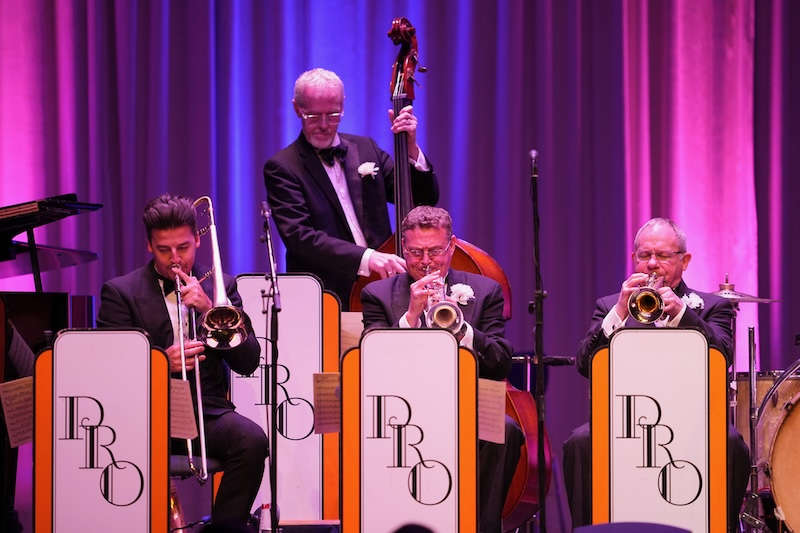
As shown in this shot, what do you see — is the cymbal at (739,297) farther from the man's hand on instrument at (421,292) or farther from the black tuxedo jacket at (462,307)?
the man's hand on instrument at (421,292)

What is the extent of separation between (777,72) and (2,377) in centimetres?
463

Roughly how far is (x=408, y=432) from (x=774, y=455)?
1.92m

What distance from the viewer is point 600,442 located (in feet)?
11.7

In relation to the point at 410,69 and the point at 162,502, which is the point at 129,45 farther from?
the point at 162,502

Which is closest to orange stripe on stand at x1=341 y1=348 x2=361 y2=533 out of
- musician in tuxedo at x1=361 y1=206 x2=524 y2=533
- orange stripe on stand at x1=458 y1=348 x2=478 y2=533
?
orange stripe on stand at x1=458 y1=348 x2=478 y2=533

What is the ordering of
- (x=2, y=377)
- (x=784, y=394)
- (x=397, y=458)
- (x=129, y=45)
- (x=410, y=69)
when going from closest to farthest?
(x=397, y=458) → (x=2, y=377) → (x=784, y=394) → (x=410, y=69) → (x=129, y=45)

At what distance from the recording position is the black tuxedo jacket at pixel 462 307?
13.8 ft

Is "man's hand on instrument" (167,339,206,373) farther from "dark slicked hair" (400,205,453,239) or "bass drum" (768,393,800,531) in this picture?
"bass drum" (768,393,800,531)

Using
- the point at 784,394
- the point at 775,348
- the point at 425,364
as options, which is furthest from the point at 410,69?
the point at 775,348

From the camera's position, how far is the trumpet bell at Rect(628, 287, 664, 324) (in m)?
3.97

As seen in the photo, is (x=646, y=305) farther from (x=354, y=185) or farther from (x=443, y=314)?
(x=354, y=185)

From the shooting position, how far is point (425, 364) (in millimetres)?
3455

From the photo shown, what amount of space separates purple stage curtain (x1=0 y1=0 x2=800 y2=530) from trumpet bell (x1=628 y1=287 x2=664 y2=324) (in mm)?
1962

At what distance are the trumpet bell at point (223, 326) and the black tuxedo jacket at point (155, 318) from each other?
22cm
